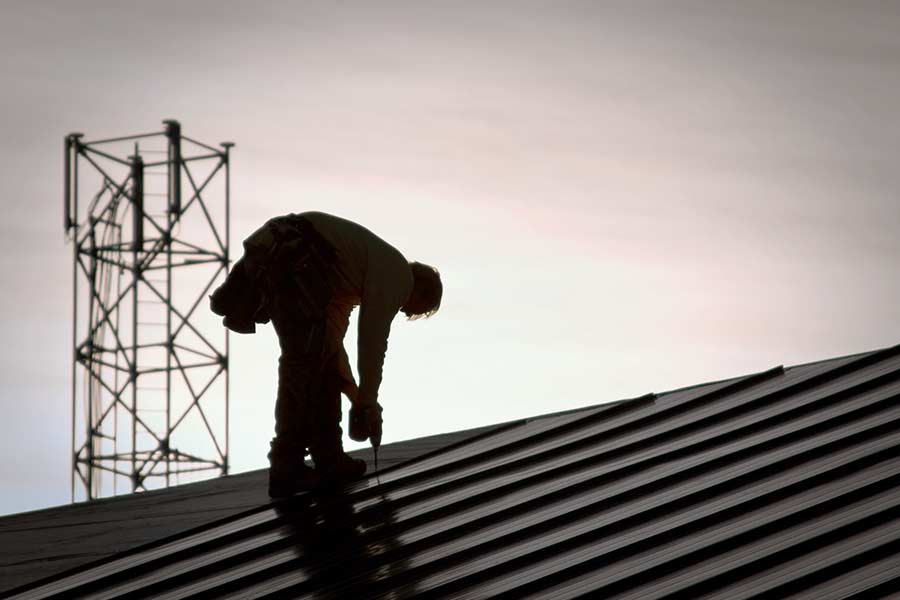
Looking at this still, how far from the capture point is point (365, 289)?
6.32 m

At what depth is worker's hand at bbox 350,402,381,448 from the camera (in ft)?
20.5

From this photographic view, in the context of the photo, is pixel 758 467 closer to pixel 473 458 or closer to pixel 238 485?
pixel 473 458

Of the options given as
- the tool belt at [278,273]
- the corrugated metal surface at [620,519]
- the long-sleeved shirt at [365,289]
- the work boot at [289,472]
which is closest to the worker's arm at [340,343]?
the long-sleeved shirt at [365,289]

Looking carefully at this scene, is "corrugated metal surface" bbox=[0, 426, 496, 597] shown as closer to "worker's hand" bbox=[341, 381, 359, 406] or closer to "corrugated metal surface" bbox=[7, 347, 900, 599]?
"corrugated metal surface" bbox=[7, 347, 900, 599]

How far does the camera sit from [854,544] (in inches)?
176

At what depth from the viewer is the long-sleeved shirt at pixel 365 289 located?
624cm

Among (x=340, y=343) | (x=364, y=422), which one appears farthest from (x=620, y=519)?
(x=340, y=343)

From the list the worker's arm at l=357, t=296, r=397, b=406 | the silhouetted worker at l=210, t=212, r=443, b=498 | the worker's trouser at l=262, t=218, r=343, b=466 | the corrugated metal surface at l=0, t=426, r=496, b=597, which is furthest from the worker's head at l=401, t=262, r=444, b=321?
the corrugated metal surface at l=0, t=426, r=496, b=597

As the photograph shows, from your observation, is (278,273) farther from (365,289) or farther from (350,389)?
(350,389)

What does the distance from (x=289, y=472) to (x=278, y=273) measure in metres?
1.04

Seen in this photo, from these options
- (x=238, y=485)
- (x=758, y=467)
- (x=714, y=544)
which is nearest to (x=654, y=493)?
(x=758, y=467)

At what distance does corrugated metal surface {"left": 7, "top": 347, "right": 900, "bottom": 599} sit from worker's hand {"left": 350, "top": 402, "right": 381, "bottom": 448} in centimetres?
35

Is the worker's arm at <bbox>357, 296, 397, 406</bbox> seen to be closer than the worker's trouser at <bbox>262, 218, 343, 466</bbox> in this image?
Yes

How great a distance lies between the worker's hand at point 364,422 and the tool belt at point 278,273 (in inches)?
19.0
